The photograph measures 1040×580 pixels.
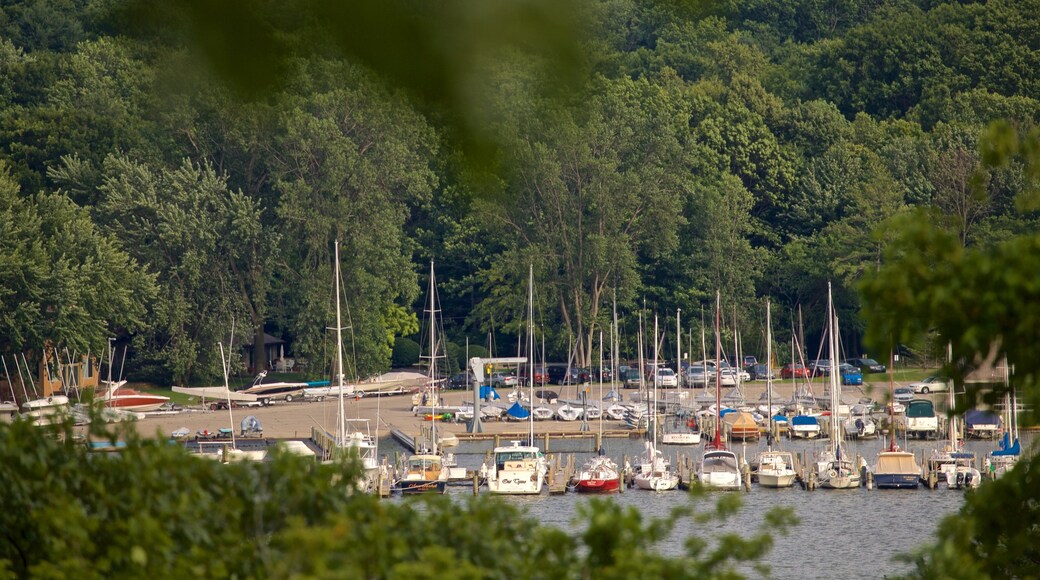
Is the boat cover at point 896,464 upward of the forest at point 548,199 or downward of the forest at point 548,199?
downward

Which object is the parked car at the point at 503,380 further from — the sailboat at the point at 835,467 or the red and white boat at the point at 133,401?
the sailboat at the point at 835,467

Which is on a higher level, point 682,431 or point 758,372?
point 758,372

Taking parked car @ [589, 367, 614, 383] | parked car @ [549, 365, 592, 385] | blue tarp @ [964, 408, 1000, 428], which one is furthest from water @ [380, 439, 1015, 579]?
parked car @ [589, 367, 614, 383]

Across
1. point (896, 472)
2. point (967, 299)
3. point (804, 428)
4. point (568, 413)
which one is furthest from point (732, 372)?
point (967, 299)

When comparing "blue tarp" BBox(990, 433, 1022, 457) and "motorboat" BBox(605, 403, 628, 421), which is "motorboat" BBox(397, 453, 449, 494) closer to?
"blue tarp" BBox(990, 433, 1022, 457)

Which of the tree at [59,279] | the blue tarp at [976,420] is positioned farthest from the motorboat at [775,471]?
the tree at [59,279]

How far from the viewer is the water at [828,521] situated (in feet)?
86.6

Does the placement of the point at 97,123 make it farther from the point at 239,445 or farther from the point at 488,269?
the point at 239,445

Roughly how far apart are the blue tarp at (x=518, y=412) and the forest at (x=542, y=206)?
6381 millimetres

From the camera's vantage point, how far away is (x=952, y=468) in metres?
33.2

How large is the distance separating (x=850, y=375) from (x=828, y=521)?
982 inches

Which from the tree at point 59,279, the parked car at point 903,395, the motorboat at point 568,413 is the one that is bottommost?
the motorboat at point 568,413

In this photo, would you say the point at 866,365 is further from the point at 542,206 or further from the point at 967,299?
the point at 967,299

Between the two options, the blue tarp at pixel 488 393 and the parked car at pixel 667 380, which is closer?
the blue tarp at pixel 488 393
